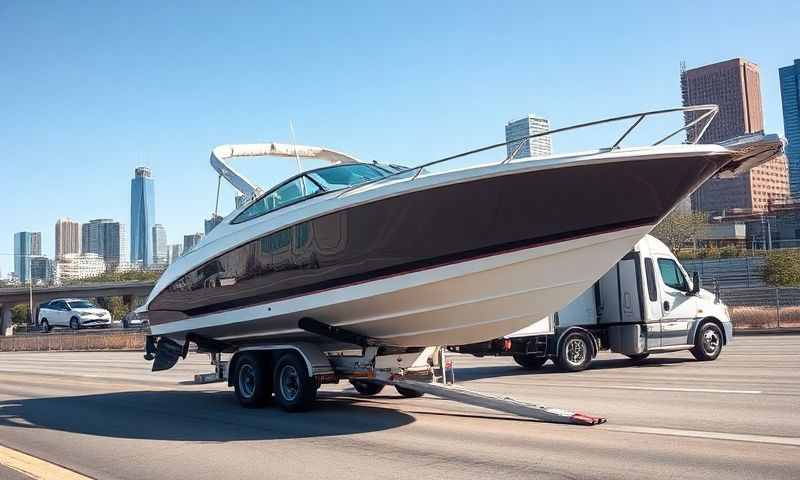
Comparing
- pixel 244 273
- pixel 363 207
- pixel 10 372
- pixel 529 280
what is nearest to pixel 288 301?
pixel 244 273

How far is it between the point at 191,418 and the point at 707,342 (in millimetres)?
10917

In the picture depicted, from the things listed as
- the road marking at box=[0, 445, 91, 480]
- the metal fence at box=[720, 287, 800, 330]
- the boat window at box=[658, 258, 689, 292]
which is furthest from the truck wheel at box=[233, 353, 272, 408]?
the metal fence at box=[720, 287, 800, 330]

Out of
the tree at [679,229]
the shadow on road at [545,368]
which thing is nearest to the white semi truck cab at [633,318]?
the shadow on road at [545,368]

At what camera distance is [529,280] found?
8031 mm

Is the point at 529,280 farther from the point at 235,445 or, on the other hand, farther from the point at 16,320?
the point at 16,320

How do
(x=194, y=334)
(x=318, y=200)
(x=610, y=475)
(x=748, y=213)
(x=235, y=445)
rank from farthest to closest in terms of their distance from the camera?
(x=748, y=213) < (x=194, y=334) < (x=318, y=200) < (x=235, y=445) < (x=610, y=475)

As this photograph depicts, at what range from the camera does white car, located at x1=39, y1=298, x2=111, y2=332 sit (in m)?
42.9

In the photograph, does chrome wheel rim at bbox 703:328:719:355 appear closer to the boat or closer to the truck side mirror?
the truck side mirror

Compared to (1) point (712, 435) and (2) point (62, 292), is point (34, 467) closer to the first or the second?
(1) point (712, 435)

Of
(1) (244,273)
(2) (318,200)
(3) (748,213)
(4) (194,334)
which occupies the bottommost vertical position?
(4) (194,334)

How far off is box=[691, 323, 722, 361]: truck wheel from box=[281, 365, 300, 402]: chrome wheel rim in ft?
30.6

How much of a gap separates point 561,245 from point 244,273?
4723 millimetres

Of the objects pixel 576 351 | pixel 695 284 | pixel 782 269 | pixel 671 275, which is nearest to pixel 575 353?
pixel 576 351

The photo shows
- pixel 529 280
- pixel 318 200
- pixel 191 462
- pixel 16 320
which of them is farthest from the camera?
pixel 16 320
